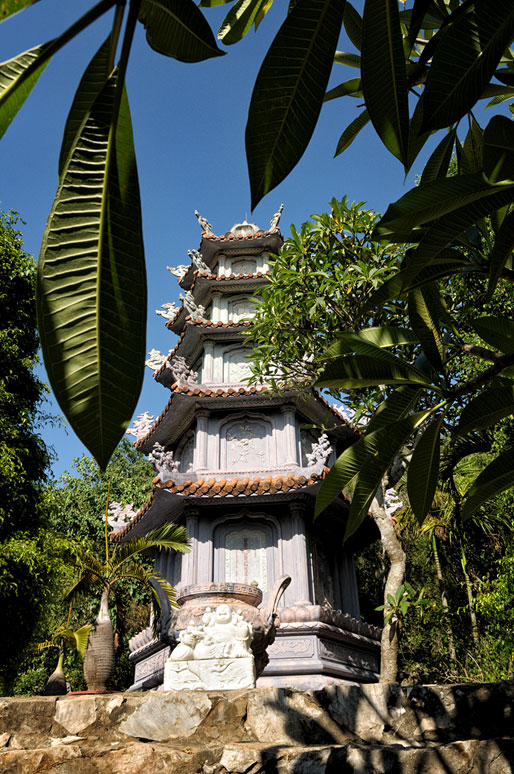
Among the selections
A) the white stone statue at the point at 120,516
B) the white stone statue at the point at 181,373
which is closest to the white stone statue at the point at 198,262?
the white stone statue at the point at 181,373

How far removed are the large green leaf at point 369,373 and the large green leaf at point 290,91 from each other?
0.90 m

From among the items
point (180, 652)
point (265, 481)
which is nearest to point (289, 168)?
point (180, 652)

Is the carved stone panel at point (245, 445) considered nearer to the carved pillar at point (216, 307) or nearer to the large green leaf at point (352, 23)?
the carved pillar at point (216, 307)

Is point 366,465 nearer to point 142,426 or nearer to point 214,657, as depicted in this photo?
point 214,657

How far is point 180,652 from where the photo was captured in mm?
5887

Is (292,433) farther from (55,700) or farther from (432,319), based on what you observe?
(432,319)

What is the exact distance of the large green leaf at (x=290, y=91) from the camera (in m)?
0.79

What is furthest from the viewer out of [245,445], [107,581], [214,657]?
[245,445]

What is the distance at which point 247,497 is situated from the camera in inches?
417

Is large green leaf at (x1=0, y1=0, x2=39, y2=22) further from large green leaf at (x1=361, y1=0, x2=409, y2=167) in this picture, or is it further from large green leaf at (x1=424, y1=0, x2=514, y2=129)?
large green leaf at (x1=424, y1=0, x2=514, y2=129)

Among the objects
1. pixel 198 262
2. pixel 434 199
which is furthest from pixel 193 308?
pixel 434 199

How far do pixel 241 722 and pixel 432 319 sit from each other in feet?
10.1

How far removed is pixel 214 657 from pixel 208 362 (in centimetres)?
787

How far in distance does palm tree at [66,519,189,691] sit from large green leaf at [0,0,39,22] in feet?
23.6
